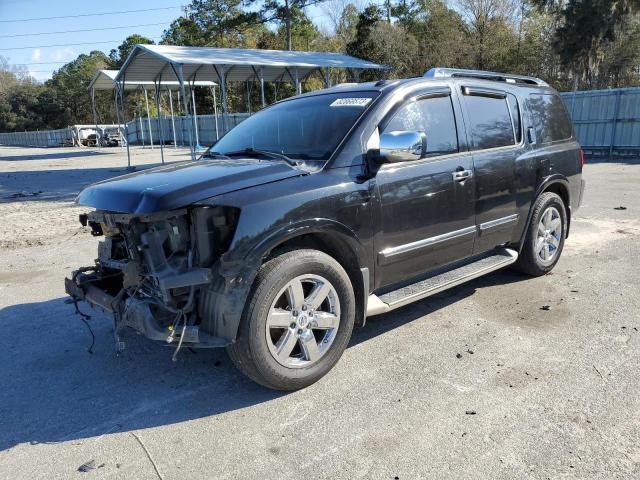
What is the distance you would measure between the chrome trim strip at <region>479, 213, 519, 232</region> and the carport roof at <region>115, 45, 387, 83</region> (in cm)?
1369

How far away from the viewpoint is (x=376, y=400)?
3.21m

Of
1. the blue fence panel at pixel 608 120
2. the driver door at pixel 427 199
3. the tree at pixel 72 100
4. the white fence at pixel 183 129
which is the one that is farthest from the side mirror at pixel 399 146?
the tree at pixel 72 100

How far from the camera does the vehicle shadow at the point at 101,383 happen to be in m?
3.09

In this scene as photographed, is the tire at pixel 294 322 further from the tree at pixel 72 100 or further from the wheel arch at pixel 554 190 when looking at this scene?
the tree at pixel 72 100

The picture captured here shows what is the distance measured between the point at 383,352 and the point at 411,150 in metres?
1.49

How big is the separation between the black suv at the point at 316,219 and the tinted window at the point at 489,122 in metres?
0.02

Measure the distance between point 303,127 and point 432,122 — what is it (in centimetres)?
103

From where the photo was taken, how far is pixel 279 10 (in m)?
42.9

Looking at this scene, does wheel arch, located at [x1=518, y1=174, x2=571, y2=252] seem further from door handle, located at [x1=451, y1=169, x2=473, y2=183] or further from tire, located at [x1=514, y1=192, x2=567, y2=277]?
door handle, located at [x1=451, y1=169, x2=473, y2=183]

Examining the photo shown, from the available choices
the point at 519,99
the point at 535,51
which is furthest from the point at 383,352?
the point at 535,51

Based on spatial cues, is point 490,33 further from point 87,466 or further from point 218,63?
point 87,466

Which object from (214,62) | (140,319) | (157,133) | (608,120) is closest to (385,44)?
(157,133)

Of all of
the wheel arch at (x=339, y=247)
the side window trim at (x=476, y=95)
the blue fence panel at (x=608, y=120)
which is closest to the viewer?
the wheel arch at (x=339, y=247)

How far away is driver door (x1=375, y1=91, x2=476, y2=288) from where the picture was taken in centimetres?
376
